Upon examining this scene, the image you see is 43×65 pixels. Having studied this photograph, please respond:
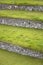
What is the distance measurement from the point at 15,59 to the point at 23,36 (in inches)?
9.7

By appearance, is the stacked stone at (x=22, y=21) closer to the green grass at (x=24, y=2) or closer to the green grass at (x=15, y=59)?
the green grass at (x=24, y=2)

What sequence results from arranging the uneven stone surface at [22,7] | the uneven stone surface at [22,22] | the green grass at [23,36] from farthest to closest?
the uneven stone surface at [22,7] → the uneven stone surface at [22,22] → the green grass at [23,36]

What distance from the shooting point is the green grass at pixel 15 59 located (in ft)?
4.79

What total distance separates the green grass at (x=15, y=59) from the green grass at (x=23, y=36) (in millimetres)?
131

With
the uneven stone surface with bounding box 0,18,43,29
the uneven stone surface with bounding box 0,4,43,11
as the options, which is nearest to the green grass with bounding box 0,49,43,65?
the uneven stone surface with bounding box 0,18,43,29

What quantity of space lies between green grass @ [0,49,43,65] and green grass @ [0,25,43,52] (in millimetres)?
131

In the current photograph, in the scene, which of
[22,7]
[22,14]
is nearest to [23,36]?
[22,14]

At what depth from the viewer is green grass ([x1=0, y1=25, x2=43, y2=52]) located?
56.9 inches

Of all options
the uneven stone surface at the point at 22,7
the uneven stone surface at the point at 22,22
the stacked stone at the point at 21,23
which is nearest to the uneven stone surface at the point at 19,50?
the stacked stone at the point at 21,23

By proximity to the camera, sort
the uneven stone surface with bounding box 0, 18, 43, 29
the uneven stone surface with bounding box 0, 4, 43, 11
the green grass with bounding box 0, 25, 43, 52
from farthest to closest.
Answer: the uneven stone surface with bounding box 0, 4, 43, 11 < the uneven stone surface with bounding box 0, 18, 43, 29 < the green grass with bounding box 0, 25, 43, 52

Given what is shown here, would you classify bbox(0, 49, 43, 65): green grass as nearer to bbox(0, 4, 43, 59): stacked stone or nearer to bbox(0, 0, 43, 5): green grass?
bbox(0, 4, 43, 59): stacked stone

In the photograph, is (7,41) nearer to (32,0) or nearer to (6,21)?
(6,21)

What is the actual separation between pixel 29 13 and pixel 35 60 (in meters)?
0.57

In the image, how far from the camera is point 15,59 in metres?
1.54
